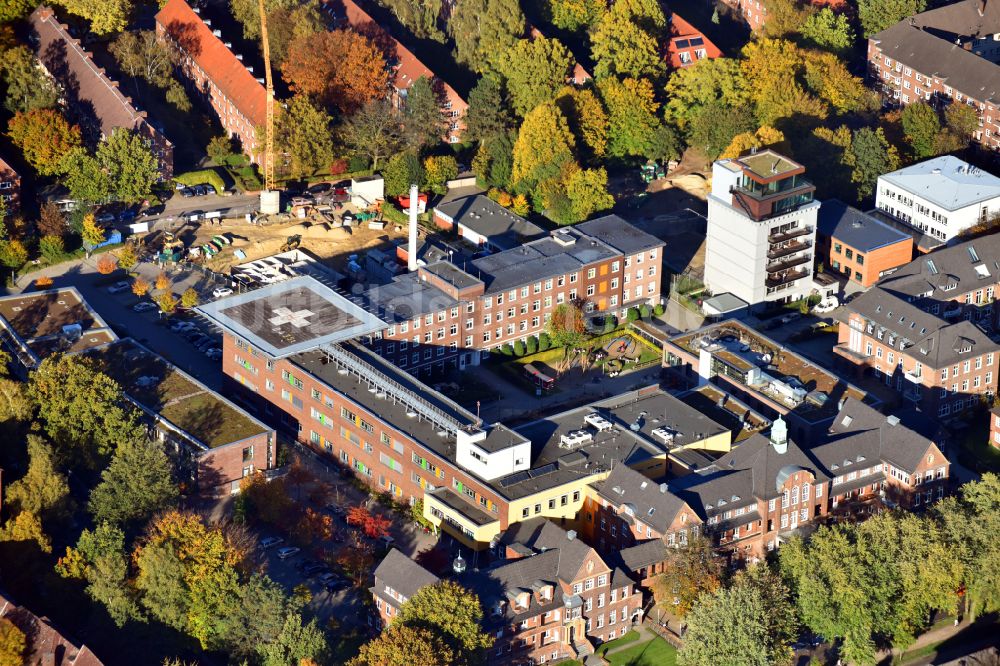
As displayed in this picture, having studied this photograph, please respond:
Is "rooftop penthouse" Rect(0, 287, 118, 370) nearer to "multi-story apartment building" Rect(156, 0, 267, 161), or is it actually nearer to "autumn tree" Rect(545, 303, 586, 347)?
"multi-story apartment building" Rect(156, 0, 267, 161)

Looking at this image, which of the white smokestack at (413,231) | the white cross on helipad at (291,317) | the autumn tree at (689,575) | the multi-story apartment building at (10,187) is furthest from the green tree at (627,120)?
the autumn tree at (689,575)

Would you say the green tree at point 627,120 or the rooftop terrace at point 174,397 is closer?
the rooftop terrace at point 174,397

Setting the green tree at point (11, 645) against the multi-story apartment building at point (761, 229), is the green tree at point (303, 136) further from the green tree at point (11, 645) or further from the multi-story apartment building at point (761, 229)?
the green tree at point (11, 645)

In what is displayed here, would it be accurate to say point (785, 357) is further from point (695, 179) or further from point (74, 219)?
point (74, 219)

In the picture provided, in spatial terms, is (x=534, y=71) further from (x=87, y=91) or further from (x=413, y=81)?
(x=87, y=91)

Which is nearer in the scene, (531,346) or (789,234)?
(531,346)

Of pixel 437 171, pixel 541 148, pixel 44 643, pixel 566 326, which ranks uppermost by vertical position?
pixel 541 148

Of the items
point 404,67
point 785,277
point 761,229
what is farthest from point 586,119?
point 785,277

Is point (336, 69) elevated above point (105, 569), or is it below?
above
